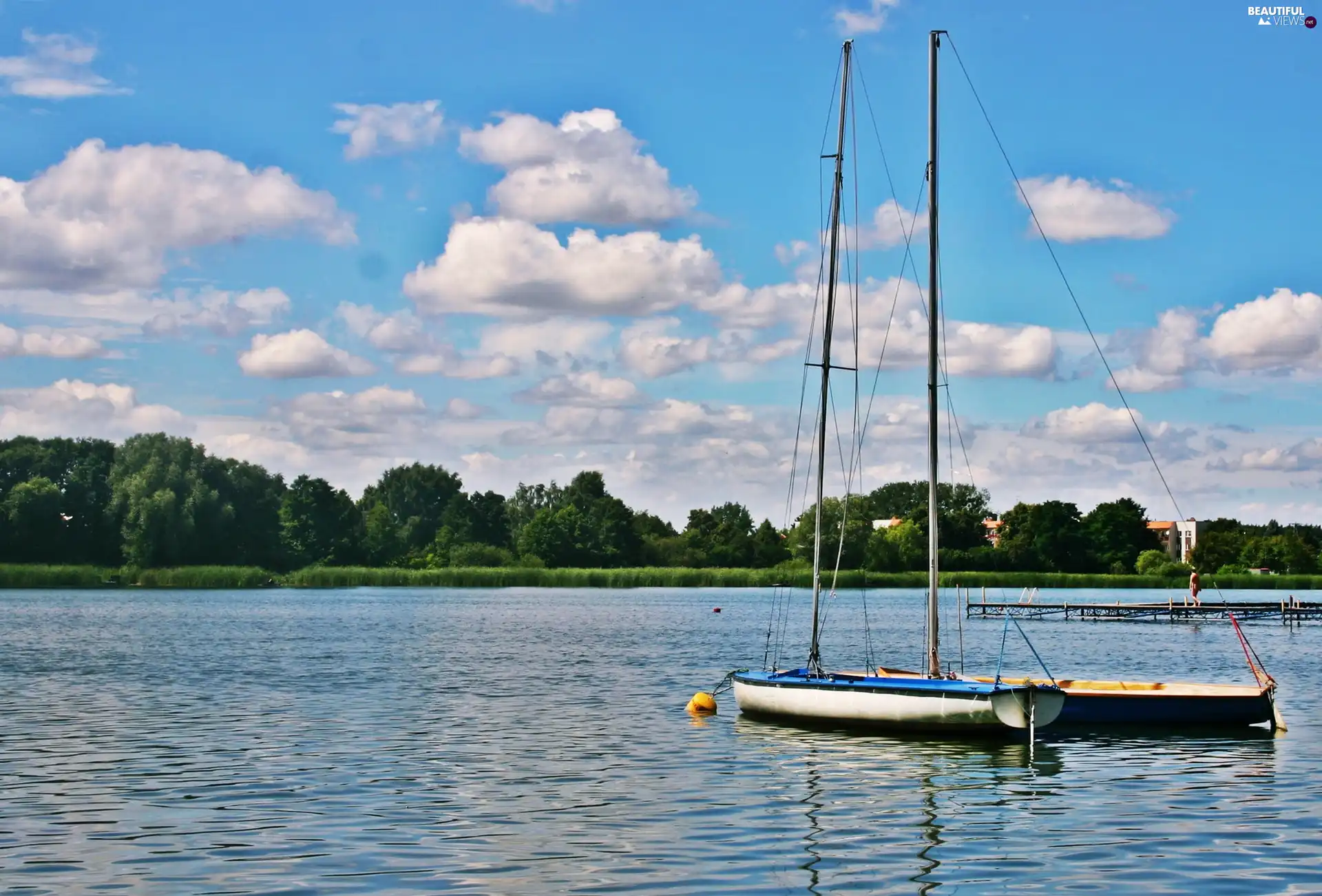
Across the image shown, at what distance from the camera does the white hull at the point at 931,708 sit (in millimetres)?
32375

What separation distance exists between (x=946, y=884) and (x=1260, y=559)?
640ft

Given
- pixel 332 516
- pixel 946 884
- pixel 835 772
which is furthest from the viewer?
pixel 332 516

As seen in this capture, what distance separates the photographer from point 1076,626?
9275 centimetres

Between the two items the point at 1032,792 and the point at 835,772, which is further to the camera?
the point at 835,772

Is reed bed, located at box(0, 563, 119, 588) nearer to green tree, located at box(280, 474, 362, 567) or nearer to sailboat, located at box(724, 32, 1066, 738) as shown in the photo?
green tree, located at box(280, 474, 362, 567)

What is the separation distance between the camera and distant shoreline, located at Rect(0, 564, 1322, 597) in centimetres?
14875

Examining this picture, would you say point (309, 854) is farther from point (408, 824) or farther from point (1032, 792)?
point (1032, 792)

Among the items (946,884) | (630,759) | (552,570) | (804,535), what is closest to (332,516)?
(552,570)

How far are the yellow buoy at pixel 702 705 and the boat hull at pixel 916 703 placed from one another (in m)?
4.64

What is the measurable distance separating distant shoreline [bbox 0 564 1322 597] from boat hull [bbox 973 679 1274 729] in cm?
10919

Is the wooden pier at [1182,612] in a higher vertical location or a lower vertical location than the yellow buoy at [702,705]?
higher

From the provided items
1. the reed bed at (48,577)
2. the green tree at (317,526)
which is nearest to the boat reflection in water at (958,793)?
the reed bed at (48,577)

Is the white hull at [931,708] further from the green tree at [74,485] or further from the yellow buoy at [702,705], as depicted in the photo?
the green tree at [74,485]

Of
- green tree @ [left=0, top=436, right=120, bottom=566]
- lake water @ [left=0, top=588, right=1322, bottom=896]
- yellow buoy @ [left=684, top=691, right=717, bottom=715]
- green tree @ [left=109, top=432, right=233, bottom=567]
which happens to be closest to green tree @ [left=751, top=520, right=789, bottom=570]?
green tree @ [left=109, top=432, right=233, bottom=567]
